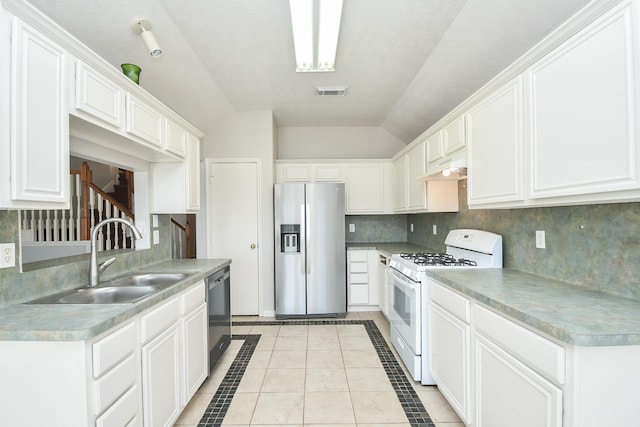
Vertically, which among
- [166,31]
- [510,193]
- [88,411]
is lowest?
[88,411]

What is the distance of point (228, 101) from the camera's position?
3619mm

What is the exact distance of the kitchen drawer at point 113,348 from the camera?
119 cm

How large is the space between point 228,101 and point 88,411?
3.23 meters

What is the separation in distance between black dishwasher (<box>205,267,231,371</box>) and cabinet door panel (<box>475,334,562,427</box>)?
75.2 inches

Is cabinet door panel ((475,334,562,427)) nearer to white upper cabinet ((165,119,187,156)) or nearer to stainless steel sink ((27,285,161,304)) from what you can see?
stainless steel sink ((27,285,161,304))

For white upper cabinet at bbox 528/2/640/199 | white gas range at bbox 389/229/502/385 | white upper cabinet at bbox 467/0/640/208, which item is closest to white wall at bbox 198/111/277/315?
white gas range at bbox 389/229/502/385

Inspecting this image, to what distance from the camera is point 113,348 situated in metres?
1.28

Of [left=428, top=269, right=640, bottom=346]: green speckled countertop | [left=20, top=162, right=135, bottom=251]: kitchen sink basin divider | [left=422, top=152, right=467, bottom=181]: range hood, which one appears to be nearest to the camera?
[left=428, top=269, right=640, bottom=346]: green speckled countertop

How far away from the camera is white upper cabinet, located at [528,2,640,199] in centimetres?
109

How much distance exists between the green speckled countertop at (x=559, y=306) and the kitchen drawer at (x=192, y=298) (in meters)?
1.70

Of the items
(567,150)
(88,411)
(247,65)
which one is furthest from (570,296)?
(247,65)

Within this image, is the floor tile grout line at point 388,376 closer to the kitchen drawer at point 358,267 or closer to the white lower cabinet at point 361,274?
the white lower cabinet at point 361,274

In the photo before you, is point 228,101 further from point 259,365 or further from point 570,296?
point 570,296

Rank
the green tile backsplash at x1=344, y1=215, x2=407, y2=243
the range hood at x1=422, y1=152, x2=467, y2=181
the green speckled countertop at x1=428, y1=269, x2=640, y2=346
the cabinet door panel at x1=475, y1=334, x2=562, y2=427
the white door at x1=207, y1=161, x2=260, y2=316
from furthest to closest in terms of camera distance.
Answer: the green tile backsplash at x1=344, y1=215, x2=407, y2=243 → the white door at x1=207, y1=161, x2=260, y2=316 → the range hood at x1=422, y1=152, x2=467, y2=181 → the cabinet door panel at x1=475, y1=334, x2=562, y2=427 → the green speckled countertop at x1=428, y1=269, x2=640, y2=346
